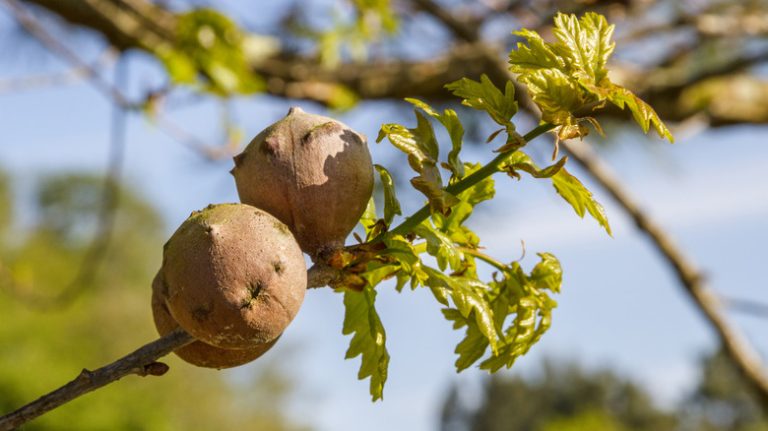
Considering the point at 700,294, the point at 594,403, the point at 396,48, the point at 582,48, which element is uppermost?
the point at 594,403

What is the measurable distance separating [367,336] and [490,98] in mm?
219

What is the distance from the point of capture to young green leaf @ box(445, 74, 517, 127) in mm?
641

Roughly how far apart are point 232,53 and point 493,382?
26.4 metres

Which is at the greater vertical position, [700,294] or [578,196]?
[700,294]

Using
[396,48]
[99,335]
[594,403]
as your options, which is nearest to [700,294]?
[396,48]

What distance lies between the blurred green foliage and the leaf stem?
230cm

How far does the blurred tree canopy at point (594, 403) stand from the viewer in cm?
2633

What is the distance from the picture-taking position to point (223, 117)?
8.13ft

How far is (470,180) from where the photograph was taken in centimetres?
65

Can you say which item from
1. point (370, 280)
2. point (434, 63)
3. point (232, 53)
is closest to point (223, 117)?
point (232, 53)

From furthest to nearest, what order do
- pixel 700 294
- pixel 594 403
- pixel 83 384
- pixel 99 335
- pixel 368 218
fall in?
pixel 594 403
pixel 99 335
pixel 700 294
pixel 368 218
pixel 83 384

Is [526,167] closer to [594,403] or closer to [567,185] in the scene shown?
[567,185]

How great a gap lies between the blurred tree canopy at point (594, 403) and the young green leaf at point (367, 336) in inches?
1010

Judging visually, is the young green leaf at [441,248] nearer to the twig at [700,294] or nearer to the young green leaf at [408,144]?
the young green leaf at [408,144]
